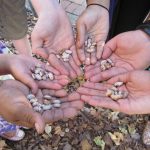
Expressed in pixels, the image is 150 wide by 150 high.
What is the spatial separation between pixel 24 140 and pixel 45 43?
2.27 ft

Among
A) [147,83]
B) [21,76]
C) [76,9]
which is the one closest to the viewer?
[21,76]

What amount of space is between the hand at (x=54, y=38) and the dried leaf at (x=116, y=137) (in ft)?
2.11

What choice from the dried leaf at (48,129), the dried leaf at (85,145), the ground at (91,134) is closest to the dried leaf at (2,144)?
the ground at (91,134)

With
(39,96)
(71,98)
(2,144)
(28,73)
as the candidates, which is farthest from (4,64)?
(2,144)

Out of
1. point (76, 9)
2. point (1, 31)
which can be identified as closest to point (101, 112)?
point (1, 31)

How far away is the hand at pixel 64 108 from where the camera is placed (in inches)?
51.2

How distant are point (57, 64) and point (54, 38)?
0.15 metres

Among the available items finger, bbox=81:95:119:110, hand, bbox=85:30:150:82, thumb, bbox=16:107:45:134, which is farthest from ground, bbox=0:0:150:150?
thumb, bbox=16:107:45:134

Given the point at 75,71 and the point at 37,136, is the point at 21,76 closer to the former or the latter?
the point at 75,71

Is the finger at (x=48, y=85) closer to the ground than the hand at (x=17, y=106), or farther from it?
closer to the ground

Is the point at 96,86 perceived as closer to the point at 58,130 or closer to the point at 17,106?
the point at 17,106

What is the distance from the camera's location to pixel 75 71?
5.33 ft

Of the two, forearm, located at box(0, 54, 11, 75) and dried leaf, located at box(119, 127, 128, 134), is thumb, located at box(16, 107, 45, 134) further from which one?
dried leaf, located at box(119, 127, 128, 134)

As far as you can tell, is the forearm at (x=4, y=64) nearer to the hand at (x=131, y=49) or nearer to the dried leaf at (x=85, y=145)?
the hand at (x=131, y=49)
